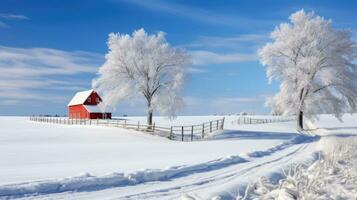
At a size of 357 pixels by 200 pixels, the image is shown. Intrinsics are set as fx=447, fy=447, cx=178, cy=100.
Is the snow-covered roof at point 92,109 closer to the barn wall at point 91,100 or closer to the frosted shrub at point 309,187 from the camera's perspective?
the barn wall at point 91,100

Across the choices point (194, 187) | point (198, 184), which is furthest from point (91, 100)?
point (194, 187)

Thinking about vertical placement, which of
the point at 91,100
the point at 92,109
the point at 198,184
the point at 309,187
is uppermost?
the point at 91,100

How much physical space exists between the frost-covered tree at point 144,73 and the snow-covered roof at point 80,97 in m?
35.5

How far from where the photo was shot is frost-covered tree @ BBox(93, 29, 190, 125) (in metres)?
41.3

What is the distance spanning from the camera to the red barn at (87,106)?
75562mm

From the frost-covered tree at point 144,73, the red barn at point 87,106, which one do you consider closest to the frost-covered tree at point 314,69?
the frost-covered tree at point 144,73

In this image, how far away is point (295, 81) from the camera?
43688 millimetres

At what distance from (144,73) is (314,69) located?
16.2 metres

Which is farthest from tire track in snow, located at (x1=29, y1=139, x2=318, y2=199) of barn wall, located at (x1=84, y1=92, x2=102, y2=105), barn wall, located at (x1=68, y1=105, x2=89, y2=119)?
barn wall, located at (x1=84, y1=92, x2=102, y2=105)

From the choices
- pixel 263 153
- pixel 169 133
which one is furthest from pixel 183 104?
pixel 263 153

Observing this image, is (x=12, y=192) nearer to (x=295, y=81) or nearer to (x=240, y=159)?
(x=240, y=159)

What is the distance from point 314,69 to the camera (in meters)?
42.6

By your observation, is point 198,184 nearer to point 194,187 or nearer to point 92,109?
point 194,187

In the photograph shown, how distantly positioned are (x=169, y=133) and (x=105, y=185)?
26756 mm
